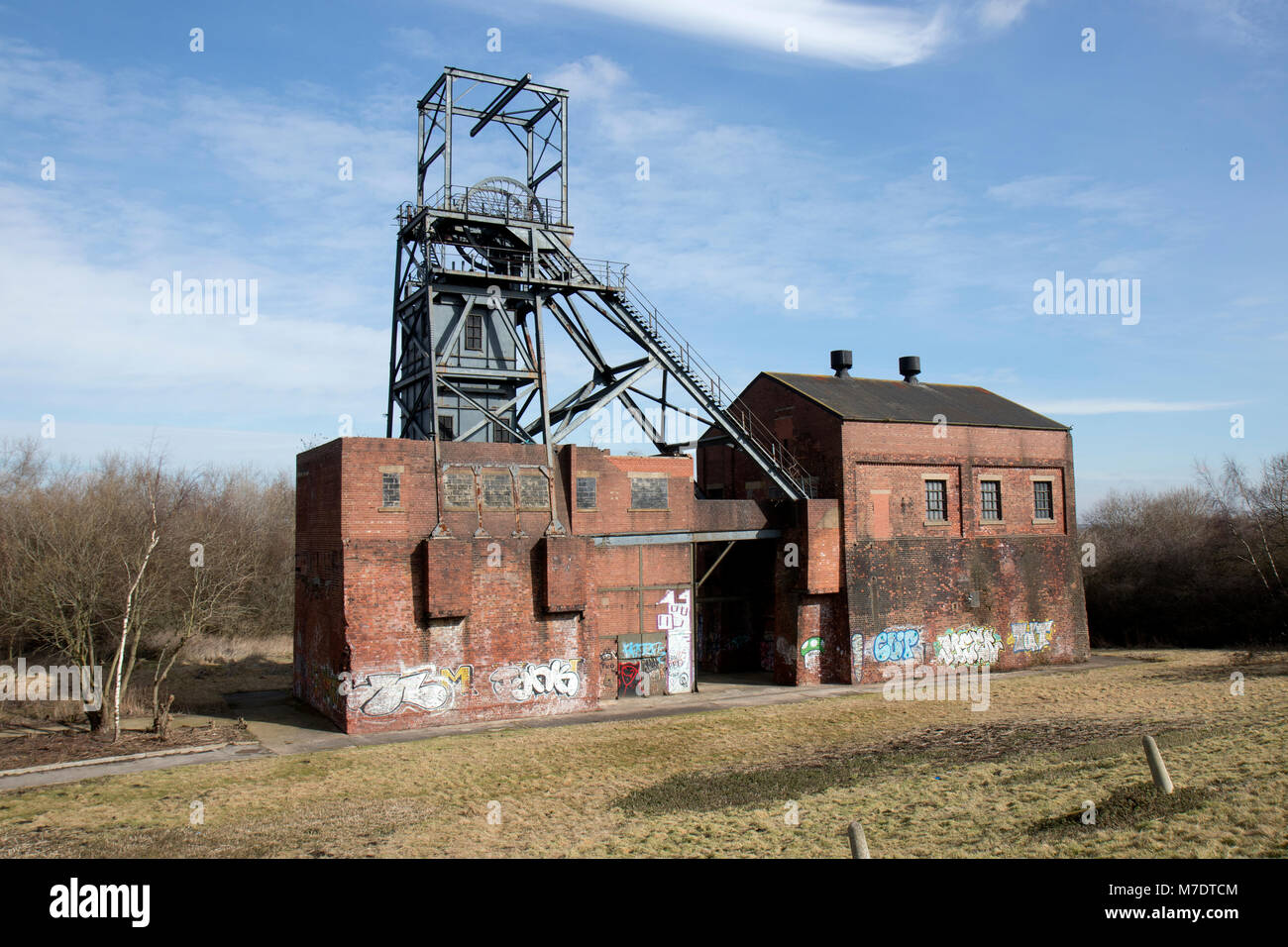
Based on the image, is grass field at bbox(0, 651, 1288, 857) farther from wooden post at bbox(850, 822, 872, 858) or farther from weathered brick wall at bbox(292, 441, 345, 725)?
weathered brick wall at bbox(292, 441, 345, 725)

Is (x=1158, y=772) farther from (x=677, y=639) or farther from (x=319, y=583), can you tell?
(x=319, y=583)

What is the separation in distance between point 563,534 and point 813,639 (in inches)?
330

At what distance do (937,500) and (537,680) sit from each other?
13.6 metres

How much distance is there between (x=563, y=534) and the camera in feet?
69.6

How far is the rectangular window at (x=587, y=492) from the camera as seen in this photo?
21906 millimetres

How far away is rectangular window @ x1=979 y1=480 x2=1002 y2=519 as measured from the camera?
91.1 feet

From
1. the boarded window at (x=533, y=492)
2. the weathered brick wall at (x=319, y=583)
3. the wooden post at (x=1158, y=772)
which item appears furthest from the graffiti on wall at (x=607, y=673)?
the wooden post at (x=1158, y=772)

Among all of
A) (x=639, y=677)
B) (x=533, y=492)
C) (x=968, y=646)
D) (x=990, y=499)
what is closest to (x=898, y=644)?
(x=968, y=646)

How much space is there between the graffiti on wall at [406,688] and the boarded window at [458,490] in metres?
3.66

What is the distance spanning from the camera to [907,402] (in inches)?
1128

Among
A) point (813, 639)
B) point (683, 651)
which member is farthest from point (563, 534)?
point (813, 639)

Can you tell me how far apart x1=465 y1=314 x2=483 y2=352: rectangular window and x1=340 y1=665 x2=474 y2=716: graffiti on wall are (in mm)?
8561

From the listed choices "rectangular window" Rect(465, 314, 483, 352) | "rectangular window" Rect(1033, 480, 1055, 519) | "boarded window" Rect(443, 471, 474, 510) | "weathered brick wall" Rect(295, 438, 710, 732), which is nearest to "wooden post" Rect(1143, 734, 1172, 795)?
"weathered brick wall" Rect(295, 438, 710, 732)
